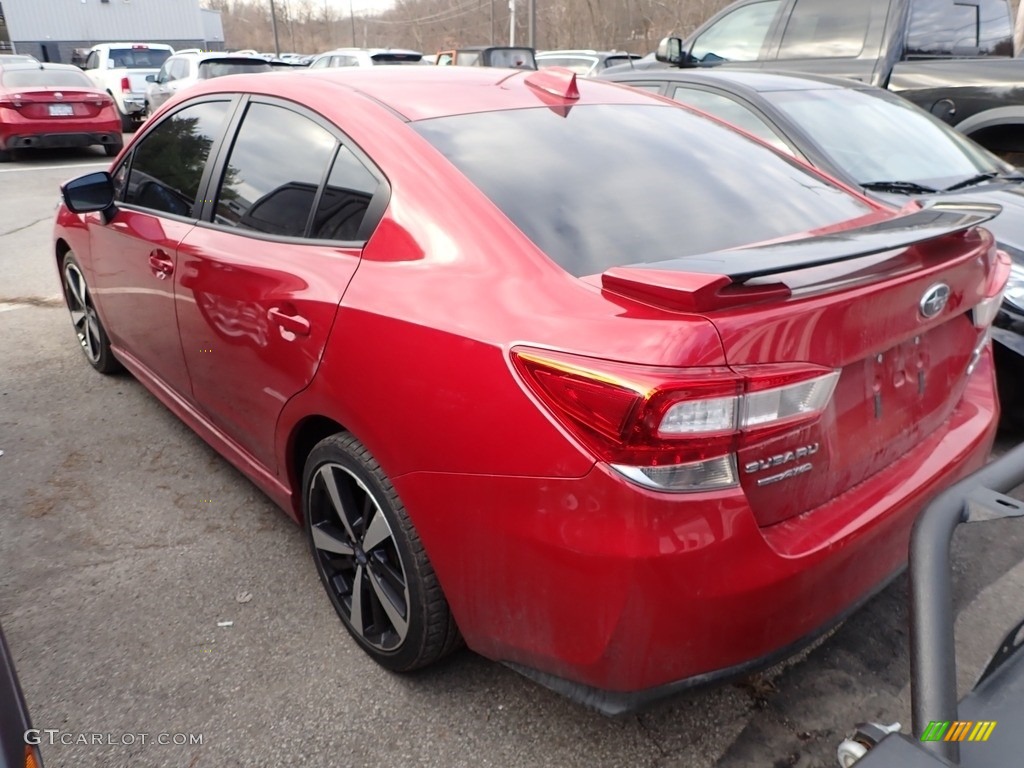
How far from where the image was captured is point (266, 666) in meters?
2.40

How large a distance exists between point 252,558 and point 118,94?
18845mm

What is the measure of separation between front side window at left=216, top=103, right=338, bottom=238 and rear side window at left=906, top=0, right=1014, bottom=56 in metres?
5.74

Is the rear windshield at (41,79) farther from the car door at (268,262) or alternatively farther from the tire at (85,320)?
the car door at (268,262)

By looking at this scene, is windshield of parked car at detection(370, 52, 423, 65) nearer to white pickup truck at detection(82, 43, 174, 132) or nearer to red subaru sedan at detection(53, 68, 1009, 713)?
white pickup truck at detection(82, 43, 174, 132)

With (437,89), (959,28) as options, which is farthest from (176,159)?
(959,28)

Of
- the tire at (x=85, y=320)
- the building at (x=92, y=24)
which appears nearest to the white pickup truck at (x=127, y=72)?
the tire at (x=85, y=320)

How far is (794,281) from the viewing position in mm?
1670

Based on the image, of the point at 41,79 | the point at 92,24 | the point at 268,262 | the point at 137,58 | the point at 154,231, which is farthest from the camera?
the point at 92,24

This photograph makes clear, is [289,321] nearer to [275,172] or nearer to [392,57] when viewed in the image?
[275,172]

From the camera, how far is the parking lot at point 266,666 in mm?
2109

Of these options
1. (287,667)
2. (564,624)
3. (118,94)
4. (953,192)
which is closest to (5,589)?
(287,667)

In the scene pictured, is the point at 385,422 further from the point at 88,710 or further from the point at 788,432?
the point at 88,710

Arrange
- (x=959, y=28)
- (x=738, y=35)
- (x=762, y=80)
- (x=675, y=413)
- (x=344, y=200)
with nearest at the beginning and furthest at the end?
(x=675, y=413), (x=344, y=200), (x=762, y=80), (x=959, y=28), (x=738, y=35)

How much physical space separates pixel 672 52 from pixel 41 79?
Result: 36.6 ft
